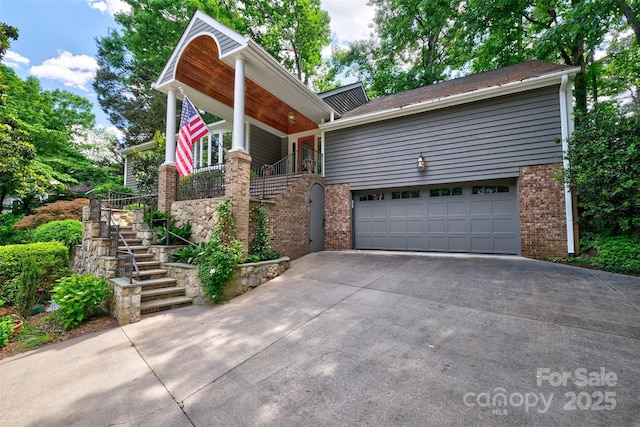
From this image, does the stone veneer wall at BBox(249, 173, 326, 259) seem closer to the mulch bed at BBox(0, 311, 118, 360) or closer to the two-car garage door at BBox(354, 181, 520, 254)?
the two-car garage door at BBox(354, 181, 520, 254)

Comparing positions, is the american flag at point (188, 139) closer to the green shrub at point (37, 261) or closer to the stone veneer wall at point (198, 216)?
the stone veneer wall at point (198, 216)

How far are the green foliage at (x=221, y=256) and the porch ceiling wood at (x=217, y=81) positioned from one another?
4.25m

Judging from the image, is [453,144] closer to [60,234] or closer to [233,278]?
[233,278]

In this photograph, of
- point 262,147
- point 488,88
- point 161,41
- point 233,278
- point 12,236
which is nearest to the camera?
point 233,278

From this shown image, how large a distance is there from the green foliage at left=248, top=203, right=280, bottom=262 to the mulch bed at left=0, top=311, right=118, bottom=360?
9.21 ft

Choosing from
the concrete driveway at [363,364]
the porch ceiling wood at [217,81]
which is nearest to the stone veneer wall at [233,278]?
the concrete driveway at [363,364]

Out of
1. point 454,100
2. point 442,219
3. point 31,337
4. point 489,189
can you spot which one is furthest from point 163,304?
point 454,100

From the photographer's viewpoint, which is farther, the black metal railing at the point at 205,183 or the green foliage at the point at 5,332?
the black metal railing at the point at 205,183

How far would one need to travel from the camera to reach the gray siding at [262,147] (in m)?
10.2

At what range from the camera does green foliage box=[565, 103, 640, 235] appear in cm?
500

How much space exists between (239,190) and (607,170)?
25.7 feet

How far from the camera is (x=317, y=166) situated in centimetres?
945

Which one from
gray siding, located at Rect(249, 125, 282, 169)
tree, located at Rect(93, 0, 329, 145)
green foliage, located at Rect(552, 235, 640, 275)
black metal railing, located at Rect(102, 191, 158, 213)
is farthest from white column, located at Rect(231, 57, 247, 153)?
tree, located at Rect(93, 0, 329, 145)

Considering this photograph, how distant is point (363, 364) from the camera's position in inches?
95.3
